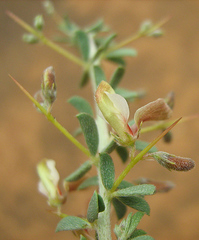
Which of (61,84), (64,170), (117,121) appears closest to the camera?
(117,121)

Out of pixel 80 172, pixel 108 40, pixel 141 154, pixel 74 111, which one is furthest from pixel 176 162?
pixel 74 111

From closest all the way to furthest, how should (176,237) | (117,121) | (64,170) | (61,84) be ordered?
(117,121) < (176,237) < (64,170) < (61,84)

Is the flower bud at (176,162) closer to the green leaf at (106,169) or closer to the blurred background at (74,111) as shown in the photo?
the green leaf at (106,169)

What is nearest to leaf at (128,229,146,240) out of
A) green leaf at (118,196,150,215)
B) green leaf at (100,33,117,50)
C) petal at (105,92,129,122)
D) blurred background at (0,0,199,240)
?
green leaf at (118,196,150,215)

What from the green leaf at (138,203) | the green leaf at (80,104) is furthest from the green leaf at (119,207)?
the green leaf at (80,104)

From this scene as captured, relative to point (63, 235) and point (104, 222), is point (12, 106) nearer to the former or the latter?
point (63, 235)

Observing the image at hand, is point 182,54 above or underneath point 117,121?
above

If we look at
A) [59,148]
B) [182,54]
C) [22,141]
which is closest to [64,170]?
[59,148]
